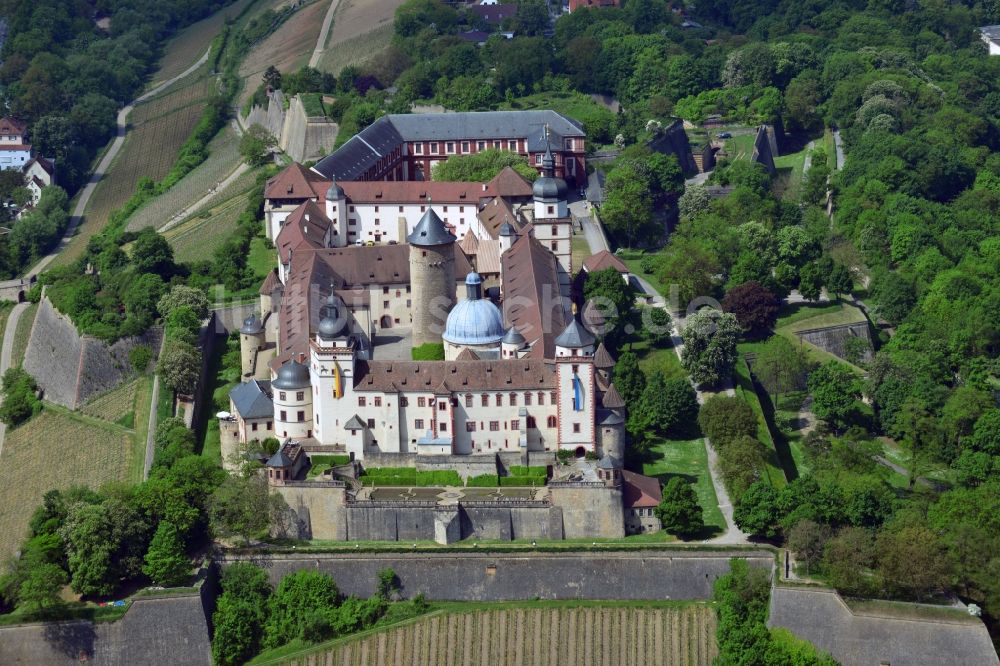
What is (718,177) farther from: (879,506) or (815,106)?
(879,506)

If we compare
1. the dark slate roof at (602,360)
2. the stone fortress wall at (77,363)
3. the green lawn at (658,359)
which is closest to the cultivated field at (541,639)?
the dark slate roof at (602,360)

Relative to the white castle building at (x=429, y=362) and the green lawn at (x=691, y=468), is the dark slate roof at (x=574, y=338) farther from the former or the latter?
the green lawn at (x=691, y=468)

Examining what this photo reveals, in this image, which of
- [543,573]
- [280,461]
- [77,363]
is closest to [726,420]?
[543,573]

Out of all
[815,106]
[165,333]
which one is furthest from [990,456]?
[815,106]

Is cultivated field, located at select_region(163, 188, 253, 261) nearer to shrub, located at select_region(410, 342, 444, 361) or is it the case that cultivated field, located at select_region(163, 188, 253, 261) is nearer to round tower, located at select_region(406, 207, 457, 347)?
round tower, located at select_region(406, 207, 457, 347)

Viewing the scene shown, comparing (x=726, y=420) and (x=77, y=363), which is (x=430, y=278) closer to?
(x=726, y=420)
